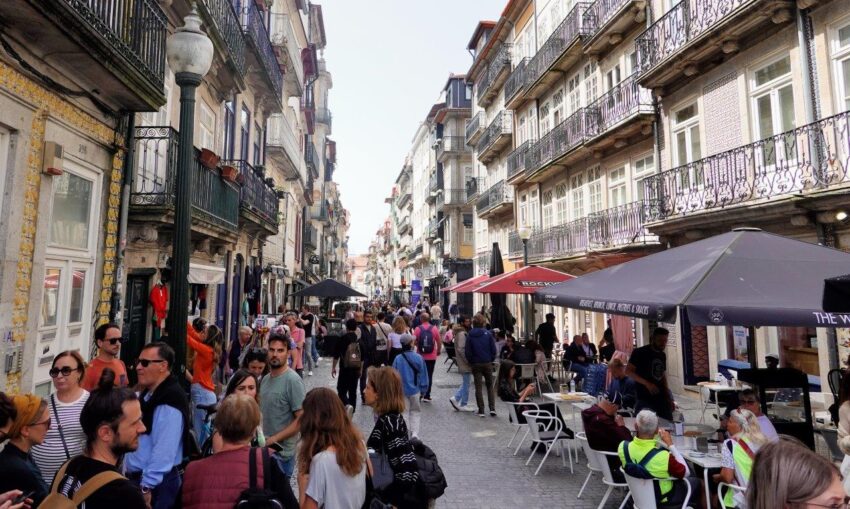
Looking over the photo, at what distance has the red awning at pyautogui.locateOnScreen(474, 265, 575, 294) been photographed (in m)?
13.0

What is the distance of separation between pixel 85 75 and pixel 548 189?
19.2 metres

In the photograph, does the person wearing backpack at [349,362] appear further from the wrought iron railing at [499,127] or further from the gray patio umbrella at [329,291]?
the wrought iron railing at [499,127]

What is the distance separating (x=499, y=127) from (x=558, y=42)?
26.1 feet

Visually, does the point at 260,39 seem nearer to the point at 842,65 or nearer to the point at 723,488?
the point at 842,65

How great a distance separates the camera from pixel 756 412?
5.30 meters

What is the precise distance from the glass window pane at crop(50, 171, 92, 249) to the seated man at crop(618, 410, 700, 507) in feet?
23.7

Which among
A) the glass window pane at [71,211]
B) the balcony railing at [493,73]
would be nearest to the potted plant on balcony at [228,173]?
the glass window pane at [71,211]

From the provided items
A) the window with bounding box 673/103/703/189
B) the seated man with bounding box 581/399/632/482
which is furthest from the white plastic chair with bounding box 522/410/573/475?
the window with bounding box 673/103/703/189

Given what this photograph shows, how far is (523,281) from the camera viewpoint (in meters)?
13.0

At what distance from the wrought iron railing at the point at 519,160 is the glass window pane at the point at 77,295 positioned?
63.5 feet

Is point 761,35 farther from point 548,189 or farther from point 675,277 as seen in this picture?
point 548,189

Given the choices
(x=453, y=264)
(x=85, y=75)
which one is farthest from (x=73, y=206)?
(x=453, y=264)

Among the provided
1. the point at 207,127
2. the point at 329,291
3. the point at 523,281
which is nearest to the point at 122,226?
the point at 207,127

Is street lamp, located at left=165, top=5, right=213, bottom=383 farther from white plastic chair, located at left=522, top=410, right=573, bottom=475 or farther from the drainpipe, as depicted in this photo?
white plastic chair, located at left=522, top=410, right=573, bottom=475
